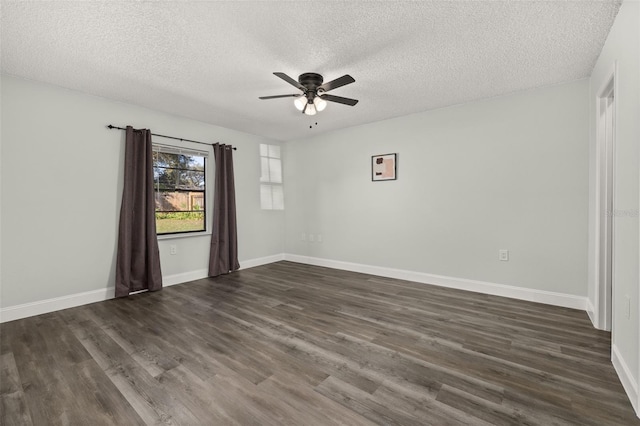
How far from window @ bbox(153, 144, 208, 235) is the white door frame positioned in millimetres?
5015

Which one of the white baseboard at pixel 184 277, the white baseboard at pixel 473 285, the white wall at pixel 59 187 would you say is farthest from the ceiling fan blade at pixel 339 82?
the white baseboard at pixel 184 277

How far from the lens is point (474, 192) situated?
12.6 ft

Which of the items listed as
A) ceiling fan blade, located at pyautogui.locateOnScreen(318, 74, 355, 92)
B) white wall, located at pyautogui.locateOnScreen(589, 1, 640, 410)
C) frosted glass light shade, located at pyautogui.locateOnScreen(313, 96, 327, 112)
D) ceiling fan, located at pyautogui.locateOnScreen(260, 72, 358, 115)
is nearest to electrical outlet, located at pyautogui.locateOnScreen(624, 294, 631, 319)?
white wall, located at pyautogui.locateOnScreen(589, 1, 640, 410)

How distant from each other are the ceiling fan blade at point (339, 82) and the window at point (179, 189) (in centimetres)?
273

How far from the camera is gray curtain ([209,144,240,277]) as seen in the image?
482 centimetres

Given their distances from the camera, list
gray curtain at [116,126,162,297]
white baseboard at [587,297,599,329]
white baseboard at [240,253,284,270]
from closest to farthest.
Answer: white baseboard at [587,297,599,329] < gray curtain at [116,126,162,297] < white baseboard at [240,253,284,270]

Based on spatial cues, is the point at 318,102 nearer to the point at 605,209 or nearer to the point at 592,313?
the point at 605,209

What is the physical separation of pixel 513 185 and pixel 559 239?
2.57 ft

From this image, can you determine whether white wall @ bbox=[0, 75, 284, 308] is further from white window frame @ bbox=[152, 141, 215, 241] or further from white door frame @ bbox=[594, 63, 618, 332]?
white door frame @ bbox=[594, 63, 618, 332]

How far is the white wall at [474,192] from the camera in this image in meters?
3.22

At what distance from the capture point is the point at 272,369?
6.79ft

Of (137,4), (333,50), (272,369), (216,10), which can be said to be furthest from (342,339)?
(137,4)

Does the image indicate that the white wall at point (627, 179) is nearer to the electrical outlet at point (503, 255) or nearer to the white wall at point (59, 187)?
the electrical outlet at point (503, 255)

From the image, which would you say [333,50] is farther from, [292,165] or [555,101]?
[292,165]
